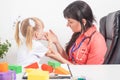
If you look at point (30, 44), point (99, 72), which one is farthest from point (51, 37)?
point (99, 72)

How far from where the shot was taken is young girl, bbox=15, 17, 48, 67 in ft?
4.27

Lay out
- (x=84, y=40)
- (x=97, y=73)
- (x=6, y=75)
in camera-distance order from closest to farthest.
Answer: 1. (x=6, y=75)
2. (x=97, y=73)
3. (x=84, y=40)

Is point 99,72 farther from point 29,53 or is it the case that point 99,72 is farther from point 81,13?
point 81,13

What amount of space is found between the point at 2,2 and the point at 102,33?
33.5 inches

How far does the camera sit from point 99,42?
1397mm

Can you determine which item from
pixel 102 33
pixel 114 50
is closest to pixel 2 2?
pixel 102 33

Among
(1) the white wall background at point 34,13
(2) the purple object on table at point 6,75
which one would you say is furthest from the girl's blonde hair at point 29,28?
(2) the purple object on table at point 6,75

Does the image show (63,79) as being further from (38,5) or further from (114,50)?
(38,5)

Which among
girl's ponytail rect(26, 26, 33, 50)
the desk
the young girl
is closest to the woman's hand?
the young girl

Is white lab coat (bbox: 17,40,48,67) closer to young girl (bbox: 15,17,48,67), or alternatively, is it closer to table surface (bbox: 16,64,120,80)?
young girl (bbox: 15,17,48,67)

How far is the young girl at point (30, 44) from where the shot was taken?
130 centimetres

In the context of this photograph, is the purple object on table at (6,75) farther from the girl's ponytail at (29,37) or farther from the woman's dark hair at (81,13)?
the woman's dark hair at (81,13)

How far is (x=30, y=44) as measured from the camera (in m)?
1.32

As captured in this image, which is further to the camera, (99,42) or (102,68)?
(99,42)
